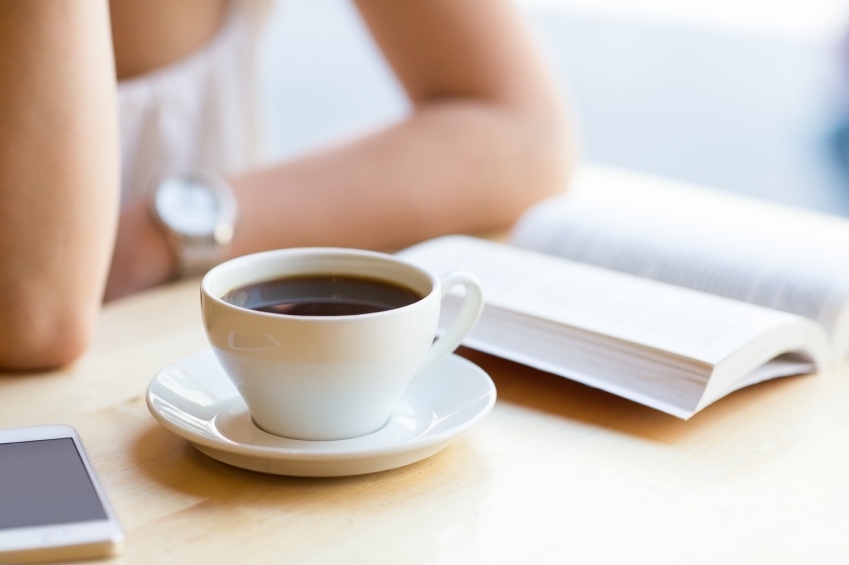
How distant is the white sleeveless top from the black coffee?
2.08 ft

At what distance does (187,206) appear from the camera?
0.84 metres

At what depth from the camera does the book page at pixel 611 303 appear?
58cm

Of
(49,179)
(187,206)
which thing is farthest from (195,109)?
(49,179)

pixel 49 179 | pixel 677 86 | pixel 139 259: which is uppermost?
pixel 677 86

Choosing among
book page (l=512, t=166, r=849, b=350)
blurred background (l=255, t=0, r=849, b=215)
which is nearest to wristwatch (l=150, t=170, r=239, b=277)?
book page (l=512, t=166, r=849, b=350)

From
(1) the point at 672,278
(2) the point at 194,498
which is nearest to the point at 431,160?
(1) the point at 672,278

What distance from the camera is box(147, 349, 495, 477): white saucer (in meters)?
0.44

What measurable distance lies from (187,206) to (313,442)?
44 centimetres

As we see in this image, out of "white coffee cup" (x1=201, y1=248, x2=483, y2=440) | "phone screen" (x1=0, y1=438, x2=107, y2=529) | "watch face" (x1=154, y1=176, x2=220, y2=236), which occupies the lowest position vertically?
"phone screen" (x1=0, y1=438, x2=107, y2=529)

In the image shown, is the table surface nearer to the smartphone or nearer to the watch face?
the smartphone

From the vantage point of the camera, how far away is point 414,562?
39 centimetres

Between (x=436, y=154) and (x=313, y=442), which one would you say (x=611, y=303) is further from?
(x=436, y=154)

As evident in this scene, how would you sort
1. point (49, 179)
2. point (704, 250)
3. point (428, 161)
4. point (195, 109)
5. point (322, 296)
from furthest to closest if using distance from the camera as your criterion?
point (195, 109) → point (428, 161) → point (704, 250) → point (49, 179) → point (322, 296)

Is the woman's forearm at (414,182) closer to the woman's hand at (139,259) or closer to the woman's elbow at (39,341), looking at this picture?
the woman's hand at (139,259)
